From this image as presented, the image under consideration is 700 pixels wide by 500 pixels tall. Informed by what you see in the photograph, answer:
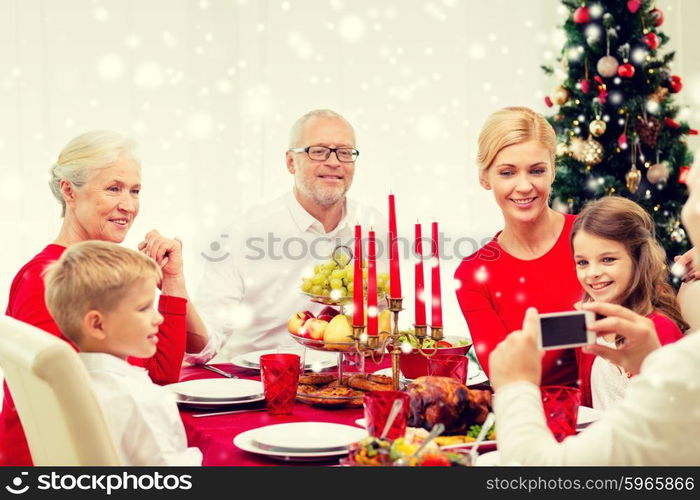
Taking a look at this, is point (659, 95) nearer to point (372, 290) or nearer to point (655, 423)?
point (372, 290)

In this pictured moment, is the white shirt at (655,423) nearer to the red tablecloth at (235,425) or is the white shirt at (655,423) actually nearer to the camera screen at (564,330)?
the camera screen at (564,330)

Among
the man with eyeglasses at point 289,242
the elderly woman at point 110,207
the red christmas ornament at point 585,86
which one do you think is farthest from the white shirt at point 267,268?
the red christmas ornament at point 585,86

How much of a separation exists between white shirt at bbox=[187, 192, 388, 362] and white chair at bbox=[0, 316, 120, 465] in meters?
1.74

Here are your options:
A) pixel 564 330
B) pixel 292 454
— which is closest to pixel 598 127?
pixel 564 330

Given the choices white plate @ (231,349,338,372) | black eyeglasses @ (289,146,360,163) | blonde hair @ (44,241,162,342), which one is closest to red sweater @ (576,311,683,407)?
white plate @ (231,349,338,372)

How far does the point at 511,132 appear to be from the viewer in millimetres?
2453

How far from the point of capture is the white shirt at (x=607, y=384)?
1.94 metres

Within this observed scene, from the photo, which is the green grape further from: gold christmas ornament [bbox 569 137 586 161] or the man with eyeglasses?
gold christmas ornament [bbox 569 137 586 161]

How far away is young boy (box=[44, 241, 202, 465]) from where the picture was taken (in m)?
1.41

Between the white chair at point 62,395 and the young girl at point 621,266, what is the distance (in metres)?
1.32

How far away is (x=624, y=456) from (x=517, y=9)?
14.4 feet

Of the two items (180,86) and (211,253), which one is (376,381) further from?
(180,86)

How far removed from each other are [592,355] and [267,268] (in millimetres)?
1696

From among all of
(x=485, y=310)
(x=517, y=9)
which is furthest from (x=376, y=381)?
(x=517, y=9)
